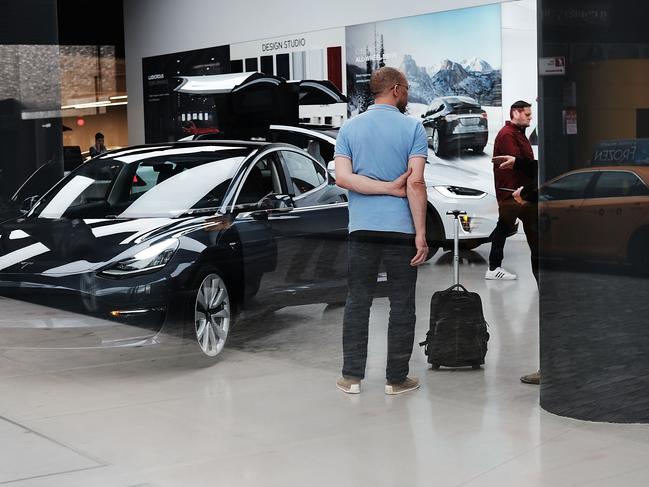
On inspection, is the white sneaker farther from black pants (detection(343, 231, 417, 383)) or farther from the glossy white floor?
black pants (detection(343, 231, 417, 383))

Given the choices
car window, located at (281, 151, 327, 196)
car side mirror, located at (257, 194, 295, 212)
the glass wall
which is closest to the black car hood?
car side mirror, located at (257, 194, 295, 212)

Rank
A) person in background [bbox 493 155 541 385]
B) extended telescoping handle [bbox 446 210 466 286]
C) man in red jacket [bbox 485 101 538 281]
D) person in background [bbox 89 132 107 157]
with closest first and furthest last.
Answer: person in background [bbox 493 155 541 385]
man in red jacket [bbox 485 101 538 281]
extended telescoping handle [bbox 446 210 466 286]
person in background [bbox 89 132 107 157]

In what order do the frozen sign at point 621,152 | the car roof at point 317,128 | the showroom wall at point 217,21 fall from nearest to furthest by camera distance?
1. the frozen sign at point 621,152
2. the car roof at point 317,128
3. the showroom wall at point 217,21

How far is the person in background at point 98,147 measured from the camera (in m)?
8.82

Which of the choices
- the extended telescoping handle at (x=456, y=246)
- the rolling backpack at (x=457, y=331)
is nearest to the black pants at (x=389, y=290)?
the rolling backpack at (x=457, y=331)

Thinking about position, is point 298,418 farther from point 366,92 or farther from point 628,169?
point 366,92

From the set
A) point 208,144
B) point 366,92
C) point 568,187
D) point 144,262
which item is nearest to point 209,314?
point 144,262

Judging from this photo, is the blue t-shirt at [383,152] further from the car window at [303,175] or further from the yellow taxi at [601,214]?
the car window at [303,175]

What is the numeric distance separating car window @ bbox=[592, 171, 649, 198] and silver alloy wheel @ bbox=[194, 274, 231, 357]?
2.68 metres

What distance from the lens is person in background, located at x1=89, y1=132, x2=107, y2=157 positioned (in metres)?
8.82

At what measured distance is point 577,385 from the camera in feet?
20.5

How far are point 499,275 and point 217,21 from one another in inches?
115

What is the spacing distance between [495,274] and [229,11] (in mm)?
2906

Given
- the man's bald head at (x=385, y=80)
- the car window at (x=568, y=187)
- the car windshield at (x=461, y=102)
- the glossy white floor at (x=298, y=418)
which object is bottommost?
the glossy white floor at (x=298, y=418)
